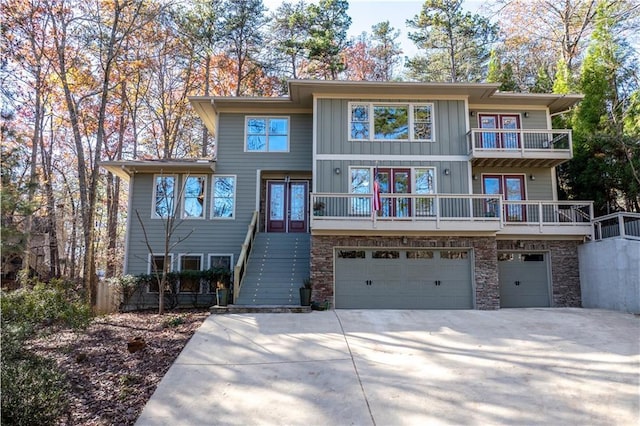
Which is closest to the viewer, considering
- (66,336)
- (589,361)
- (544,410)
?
(544,410)

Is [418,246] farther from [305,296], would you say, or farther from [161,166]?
[161,166]

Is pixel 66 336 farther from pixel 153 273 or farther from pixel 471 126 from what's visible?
pixel 471 126

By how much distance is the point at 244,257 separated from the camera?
11.2 metres

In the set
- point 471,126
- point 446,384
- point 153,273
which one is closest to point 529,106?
point 471,126

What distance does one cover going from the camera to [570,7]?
1850 centimetres

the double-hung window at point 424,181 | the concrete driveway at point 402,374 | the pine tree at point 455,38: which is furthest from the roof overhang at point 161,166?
the pine tree at point 455,38

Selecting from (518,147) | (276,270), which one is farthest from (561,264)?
(276,270)

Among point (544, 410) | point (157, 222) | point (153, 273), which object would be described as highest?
point (157, 222)

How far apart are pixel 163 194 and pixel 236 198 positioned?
247 cm

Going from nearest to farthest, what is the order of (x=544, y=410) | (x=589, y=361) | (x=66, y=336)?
(x=544, y=410) < (x=589, y=361) < (x=66, y=336)

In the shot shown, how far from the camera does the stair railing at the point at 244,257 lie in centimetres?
1023

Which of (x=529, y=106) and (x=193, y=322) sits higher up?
(x=529, y=106)

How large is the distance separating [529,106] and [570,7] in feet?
29.4

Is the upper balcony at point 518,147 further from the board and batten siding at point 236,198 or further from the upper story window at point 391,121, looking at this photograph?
the board and batten siding at point 236,198
